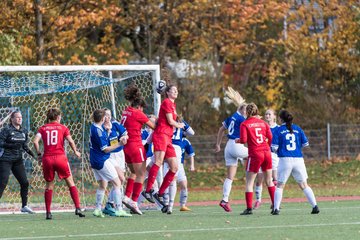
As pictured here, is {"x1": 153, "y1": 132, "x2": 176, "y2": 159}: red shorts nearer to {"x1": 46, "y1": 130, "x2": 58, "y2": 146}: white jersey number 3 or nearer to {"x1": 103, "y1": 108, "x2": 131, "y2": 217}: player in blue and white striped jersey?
{"x1": 103, "y1": 108, "x2": 131, "y2": 217}: player in blue and white striped jersey

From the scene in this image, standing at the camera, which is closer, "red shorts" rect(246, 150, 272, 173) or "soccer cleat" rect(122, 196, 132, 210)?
"red shorts" rect(246, 150, 272, 173)

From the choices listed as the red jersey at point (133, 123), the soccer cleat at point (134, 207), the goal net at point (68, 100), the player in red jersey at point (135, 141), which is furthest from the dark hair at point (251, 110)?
the goal net at point (68, 100)

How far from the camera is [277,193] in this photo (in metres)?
16.5

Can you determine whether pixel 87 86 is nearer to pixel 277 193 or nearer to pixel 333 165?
pixel 277 193

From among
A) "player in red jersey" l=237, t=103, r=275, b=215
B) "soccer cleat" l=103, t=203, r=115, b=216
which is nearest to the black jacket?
"soccer cleat" l=103, t=203, r=115, b=216

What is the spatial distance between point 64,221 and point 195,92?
1945cm

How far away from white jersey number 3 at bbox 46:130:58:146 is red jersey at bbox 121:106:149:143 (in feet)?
3.51

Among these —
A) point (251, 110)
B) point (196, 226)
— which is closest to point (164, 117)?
point (251, 110)

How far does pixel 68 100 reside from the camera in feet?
74.0

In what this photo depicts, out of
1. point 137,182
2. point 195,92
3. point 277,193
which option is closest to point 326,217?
point 277,193

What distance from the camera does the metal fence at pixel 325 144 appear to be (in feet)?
111

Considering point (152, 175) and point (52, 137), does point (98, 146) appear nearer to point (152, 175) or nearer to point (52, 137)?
point (52, 137)

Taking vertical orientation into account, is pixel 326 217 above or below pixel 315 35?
below

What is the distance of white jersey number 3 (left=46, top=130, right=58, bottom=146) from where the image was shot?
16.8 metres
